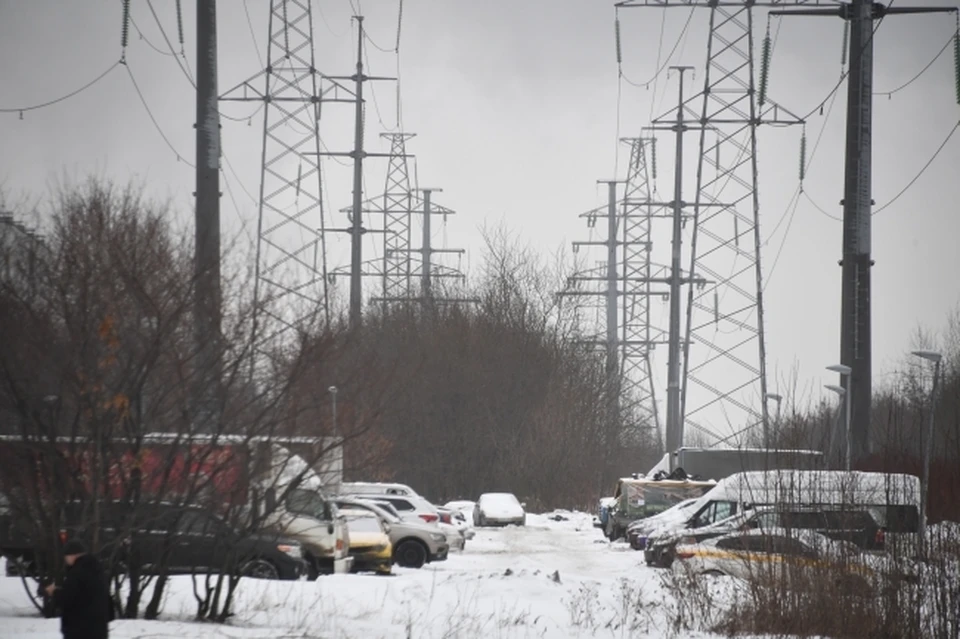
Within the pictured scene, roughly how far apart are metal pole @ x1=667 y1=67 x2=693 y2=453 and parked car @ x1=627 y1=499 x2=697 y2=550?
41.0ft

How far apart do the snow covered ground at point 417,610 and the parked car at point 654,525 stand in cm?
A: 688

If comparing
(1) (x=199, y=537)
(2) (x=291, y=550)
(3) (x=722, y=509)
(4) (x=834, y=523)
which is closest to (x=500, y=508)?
(3) (x=722, y=509)

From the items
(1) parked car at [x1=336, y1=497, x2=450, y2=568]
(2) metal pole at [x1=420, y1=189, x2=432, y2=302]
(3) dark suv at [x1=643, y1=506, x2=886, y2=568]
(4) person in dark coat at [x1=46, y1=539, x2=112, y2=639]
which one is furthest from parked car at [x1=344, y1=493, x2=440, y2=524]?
(2) metal pole at [x1=420, y1=189, x2=432, y2=302]

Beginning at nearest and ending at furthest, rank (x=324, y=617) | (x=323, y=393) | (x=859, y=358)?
(x=323, y=393) → (x=324, y=617) → (x=859, y=358)

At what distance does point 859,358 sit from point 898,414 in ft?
22.2

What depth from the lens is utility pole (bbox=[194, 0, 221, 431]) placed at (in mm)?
16047

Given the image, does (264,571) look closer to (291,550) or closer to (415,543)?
(291,550)

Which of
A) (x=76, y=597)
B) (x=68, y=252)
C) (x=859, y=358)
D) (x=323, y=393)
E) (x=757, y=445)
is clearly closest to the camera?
(x=76, y=597)

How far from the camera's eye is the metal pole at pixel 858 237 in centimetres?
2323

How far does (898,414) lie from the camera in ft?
Result: 54.6

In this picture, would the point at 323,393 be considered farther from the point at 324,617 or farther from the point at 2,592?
the point at 2,592

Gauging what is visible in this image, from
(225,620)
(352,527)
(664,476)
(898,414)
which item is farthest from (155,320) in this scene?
(664,476)

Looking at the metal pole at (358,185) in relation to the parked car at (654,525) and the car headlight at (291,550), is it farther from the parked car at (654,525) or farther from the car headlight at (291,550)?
the car headlight at (291,550)

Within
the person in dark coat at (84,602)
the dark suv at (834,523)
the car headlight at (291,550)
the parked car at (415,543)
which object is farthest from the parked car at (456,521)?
the person in dark coat at (84,602)
